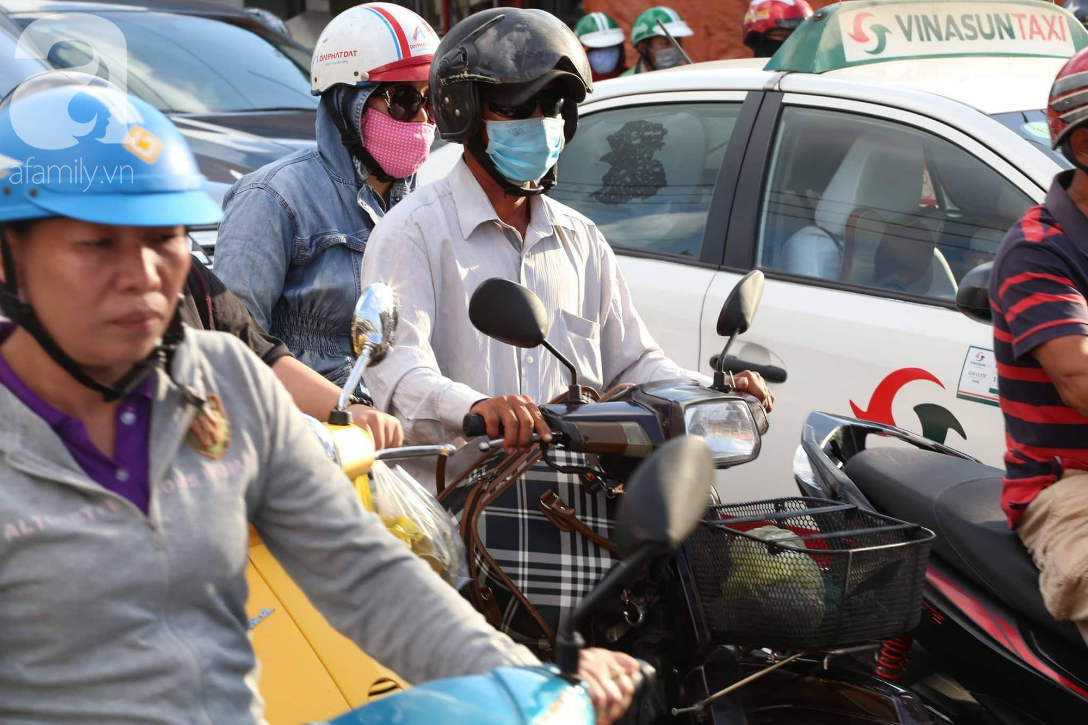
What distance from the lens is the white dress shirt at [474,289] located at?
2.72m

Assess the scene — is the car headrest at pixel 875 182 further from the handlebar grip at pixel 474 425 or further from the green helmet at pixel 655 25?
the green helmet at pixel 655 25

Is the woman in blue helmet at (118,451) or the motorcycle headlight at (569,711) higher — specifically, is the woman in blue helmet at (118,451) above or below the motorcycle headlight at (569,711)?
above

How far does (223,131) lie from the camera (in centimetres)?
662

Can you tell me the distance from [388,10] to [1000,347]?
6.73ft

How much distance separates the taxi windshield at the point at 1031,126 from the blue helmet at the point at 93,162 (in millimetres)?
3024

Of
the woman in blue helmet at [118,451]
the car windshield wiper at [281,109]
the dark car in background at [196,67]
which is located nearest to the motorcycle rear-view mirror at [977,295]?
the woman in blue helmet at [118,451]

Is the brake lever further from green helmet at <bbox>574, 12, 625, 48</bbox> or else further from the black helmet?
green helmet at <bbox>574, 12, 625, 48</bbox>

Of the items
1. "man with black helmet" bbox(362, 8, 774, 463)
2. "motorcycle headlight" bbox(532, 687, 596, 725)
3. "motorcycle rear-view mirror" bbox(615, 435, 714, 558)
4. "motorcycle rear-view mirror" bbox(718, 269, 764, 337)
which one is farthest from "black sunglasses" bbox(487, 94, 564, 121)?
"motorcycle headlight" bbox(532, 687, 596, 725)

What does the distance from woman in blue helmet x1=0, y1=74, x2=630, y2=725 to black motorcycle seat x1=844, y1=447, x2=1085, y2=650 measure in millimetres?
1343

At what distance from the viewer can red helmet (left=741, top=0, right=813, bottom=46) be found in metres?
7.57

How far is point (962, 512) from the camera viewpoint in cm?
279

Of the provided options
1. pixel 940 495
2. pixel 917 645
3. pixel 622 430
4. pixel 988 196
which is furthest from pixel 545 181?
pixel 988 196

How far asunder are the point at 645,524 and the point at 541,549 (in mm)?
858

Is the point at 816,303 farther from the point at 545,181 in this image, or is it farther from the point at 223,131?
the point at 223,131
